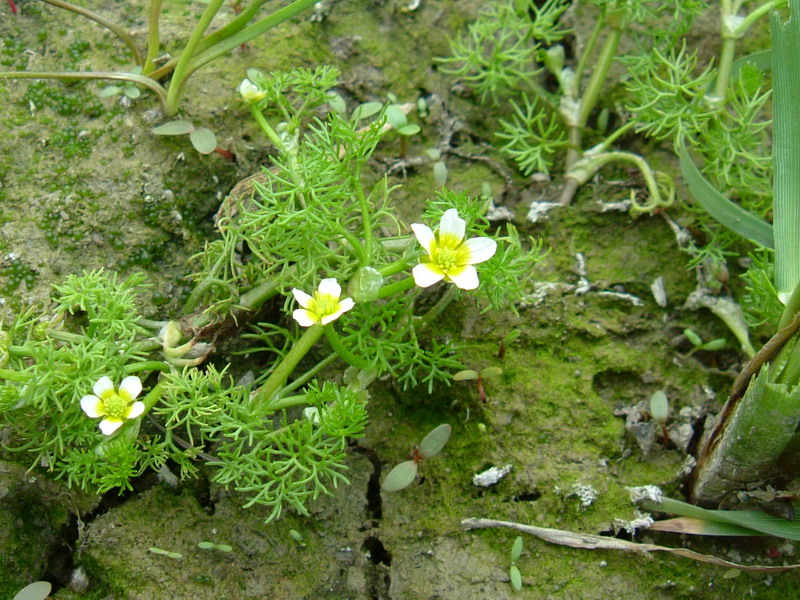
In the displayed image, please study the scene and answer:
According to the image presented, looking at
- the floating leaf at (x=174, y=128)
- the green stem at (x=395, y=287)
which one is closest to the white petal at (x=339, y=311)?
the green stem at (x=395, y=287)

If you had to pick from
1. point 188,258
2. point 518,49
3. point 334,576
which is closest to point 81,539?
point 334,576

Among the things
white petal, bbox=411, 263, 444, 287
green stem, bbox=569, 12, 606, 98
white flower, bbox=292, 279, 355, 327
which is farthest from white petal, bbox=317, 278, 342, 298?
green stem, bbox=569, 12, 606, 98

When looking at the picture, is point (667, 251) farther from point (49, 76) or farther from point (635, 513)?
point (49, 76)

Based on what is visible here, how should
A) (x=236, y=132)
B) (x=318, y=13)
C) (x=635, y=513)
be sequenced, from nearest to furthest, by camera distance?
(x=635, y=513) < (x=236, y=132) < (x=318, y=13)

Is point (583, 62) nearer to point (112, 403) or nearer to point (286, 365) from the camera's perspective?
point (286, 365)

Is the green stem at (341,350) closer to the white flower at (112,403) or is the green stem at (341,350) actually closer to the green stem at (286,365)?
the green stem at (286,365)

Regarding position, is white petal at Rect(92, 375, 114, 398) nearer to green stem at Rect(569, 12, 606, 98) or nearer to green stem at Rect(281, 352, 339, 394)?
green stem at Rect(281, 352, 339, 394)

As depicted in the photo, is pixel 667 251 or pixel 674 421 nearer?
pixel 674 421
